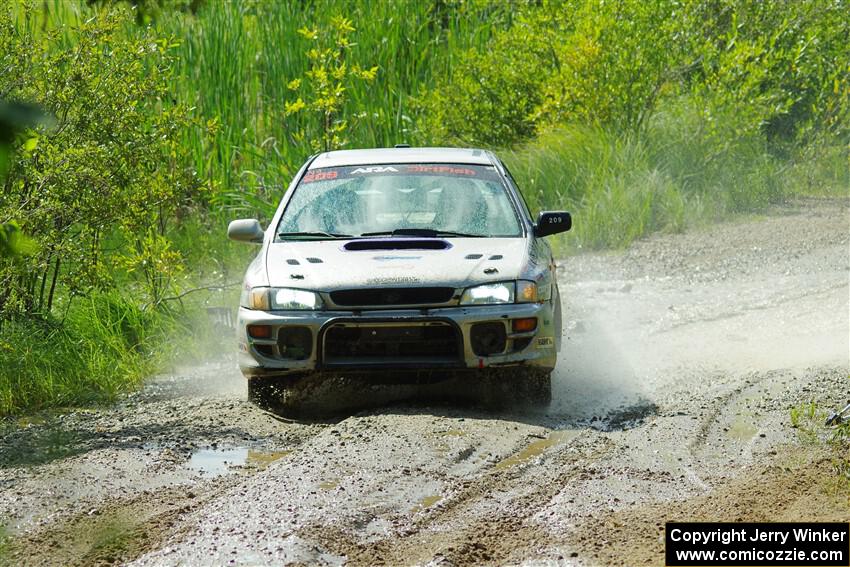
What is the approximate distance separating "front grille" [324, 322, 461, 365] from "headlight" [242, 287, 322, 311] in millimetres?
196

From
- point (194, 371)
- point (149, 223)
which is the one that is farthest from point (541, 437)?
point (149, 223)

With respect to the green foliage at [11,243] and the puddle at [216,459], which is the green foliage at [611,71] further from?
the green foliage at [11,243]

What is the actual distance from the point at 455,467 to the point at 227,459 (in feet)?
4.20

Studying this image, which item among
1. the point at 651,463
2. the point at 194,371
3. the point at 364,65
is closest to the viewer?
the point at 651,463

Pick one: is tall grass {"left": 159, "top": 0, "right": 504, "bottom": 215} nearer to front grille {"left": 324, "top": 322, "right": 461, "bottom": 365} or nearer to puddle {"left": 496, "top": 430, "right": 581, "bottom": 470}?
front grille {"left": 324, "top": 322, "right": 461, "bottom": 365}

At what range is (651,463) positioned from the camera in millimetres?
6379

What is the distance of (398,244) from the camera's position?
26.0 ft

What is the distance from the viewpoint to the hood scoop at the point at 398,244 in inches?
310

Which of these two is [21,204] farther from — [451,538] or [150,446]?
[451,538]

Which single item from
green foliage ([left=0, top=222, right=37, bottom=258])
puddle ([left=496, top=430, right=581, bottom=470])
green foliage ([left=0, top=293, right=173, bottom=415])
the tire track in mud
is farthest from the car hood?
green foliage ([left=0, top=222, right=37, bottom=258])

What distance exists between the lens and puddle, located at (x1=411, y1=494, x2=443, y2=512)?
5.58 metres

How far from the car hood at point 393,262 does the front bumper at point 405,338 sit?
0.17 m

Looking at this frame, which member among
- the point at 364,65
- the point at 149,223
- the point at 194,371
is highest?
the point at 364,65

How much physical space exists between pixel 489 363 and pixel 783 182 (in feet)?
36.6
